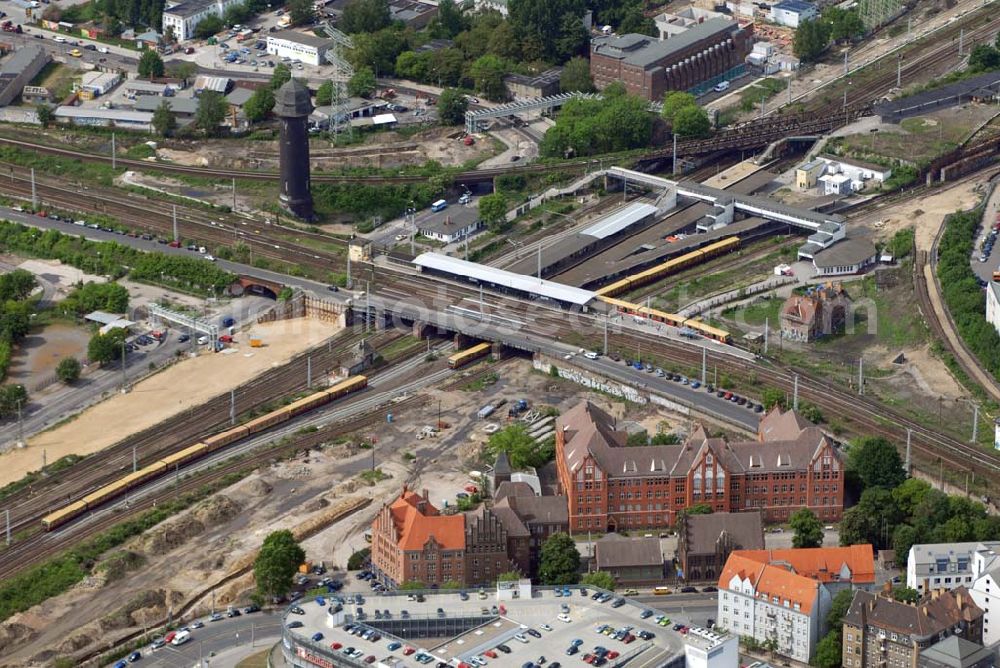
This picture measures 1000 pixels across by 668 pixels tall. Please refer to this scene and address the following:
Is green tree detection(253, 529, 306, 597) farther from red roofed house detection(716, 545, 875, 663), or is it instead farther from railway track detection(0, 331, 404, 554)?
red roofed house detection(716, 545, 875, 663)

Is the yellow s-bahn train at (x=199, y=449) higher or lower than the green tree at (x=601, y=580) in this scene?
lower

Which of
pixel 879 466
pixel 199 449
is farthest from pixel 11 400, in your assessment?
pixel 879 466

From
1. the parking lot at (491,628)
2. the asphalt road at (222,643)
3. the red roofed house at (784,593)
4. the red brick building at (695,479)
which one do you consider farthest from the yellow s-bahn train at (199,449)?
the red roofed house at (784,593)

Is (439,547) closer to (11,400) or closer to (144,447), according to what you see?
(144,447)

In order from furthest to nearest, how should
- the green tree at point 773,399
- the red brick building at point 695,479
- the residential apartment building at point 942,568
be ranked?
the green tree at point 773,399
the red brick building at point 695,479
the residential apartment building at point 942,568

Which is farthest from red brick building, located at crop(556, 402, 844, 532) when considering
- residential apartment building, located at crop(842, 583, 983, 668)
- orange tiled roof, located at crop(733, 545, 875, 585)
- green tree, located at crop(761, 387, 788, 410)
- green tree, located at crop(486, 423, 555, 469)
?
residential apartment building, located at crop(842, 583, 983, 668)

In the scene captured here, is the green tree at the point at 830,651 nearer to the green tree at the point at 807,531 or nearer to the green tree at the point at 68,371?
the green tree at the point at 807,531

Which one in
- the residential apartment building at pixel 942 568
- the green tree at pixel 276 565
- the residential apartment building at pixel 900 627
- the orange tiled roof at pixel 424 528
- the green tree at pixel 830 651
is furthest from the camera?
the orange tiled roof at pixel 424 528
